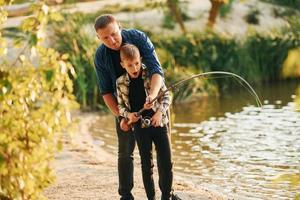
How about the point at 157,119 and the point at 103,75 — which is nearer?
the point at 157,119

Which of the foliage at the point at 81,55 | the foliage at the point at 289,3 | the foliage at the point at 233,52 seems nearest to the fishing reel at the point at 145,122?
the foliage at the point at 81,55

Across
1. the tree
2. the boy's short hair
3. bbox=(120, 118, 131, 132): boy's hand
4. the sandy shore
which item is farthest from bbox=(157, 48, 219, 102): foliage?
the boy's short hair

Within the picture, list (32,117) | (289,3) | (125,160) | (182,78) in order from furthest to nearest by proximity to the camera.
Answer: (289,3) → (182,78) → (125,160) → (32,117)

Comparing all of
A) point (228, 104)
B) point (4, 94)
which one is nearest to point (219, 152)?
point (228, 104)

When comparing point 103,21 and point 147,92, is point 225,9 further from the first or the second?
point 103,21

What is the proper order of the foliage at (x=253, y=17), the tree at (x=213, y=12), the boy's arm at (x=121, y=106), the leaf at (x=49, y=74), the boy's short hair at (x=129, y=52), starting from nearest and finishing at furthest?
the leaf at (x=49, y=74) < the boy's short hair at (x=129, y=52) < the boy's arm at (x=121, y=106) < the tree at (x=213, y=12) < the foliage at (x=253, y=17)

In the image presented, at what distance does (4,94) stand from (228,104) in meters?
8.73

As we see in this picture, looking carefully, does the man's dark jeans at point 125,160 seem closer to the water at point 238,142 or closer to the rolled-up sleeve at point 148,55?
the rolled-up sleeve at point 148,55

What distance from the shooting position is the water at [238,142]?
25.5ft

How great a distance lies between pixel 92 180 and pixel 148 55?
2076 millimetres

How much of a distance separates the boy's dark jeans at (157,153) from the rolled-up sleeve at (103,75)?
0.45 meters

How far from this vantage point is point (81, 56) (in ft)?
43.0

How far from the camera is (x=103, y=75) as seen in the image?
232 inches

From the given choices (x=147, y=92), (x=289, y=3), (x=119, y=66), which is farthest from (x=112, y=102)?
(x=289, y=3)
